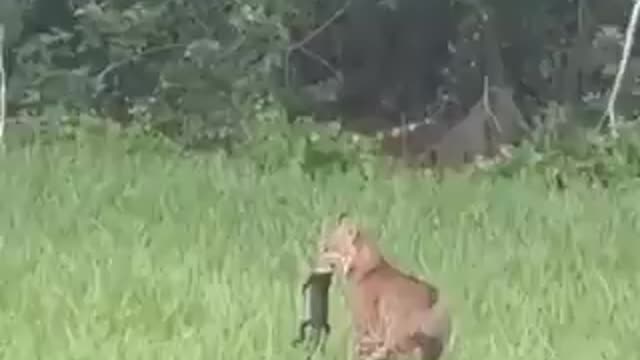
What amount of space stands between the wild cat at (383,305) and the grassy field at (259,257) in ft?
1.07

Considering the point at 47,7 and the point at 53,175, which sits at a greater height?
the point at 47,7

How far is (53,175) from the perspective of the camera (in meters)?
7.00

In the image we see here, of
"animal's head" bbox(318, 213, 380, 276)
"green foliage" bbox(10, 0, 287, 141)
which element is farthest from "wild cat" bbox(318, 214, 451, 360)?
"green foliage" bbox(10, 0, 287, 141)

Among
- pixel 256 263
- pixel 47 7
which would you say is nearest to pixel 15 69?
pixel 47 7

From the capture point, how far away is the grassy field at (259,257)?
14.2 ft

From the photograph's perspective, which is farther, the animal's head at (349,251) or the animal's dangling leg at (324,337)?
the animal's dangling leg at (324,337)

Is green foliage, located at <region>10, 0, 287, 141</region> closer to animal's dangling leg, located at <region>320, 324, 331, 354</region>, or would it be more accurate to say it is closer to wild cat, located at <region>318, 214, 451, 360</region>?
animal's dangling leg, located at <region>320, 324, 331, 354</region>

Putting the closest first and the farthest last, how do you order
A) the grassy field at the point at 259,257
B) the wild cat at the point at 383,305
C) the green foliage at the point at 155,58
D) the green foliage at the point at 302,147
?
the wild cat at the point at 383,305 < the grassy field at the point at 259,257 < the green foliage at the point at 302,147 < the green foliage at the point at 155,58

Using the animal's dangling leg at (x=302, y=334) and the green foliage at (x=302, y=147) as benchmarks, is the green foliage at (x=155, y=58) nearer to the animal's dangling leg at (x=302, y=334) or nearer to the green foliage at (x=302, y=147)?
the green foliage at (x=302, y=147)

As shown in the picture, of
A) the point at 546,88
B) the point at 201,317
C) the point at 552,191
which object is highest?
the point at 546,88

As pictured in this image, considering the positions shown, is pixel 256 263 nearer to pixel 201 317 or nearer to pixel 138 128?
pixel 201 317

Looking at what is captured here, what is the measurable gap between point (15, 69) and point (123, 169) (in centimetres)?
387

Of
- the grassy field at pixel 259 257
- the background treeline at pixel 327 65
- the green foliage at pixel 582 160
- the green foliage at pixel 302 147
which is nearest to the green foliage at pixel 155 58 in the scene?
the background treeline at pixel 327 65

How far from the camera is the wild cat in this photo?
3.66 meters
